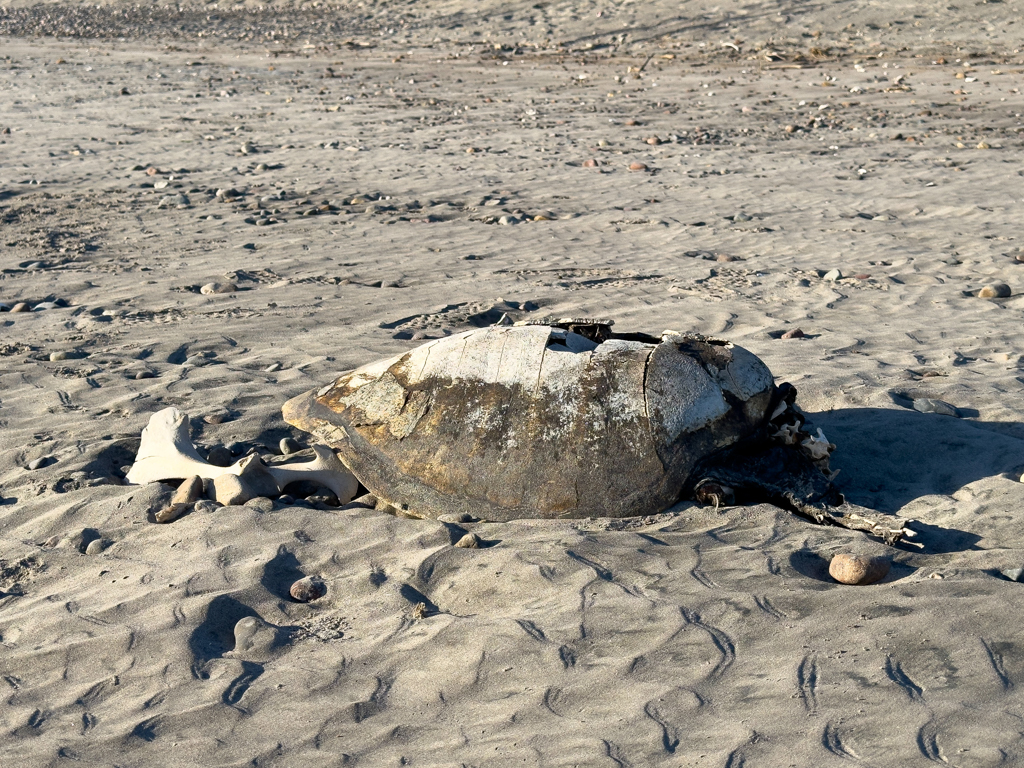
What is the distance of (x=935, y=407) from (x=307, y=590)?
3096 millimetres

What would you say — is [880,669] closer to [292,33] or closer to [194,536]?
[194,536]

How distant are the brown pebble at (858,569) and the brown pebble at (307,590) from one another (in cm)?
165

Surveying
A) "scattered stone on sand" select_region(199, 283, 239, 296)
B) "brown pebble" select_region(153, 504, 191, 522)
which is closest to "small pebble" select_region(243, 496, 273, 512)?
"brown pebble" select_region(153, 504, 191, 522)

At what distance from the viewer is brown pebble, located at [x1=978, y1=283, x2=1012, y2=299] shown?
21.4 ft

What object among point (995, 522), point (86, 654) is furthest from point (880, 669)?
point (86, 654)

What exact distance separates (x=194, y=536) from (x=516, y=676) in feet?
4.60

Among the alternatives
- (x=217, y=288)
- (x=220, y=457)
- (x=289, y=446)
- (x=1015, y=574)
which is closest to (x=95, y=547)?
(x=220, y=457)

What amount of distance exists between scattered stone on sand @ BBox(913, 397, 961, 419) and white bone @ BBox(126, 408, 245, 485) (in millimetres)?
3106

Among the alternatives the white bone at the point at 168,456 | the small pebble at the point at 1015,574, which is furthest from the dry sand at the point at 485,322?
the white bone at the point at 168,456

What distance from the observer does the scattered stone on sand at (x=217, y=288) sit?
6.61m

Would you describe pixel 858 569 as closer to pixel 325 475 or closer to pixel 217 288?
pixel 325 475

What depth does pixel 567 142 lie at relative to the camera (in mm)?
11195

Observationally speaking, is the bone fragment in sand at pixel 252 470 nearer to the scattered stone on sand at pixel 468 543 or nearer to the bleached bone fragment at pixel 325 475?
the bleached bone fragment at pixel 325 475

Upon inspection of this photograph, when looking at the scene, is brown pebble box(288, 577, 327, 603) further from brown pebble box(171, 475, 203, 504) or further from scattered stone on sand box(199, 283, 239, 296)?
scattered stone on sand box(199, 283, 239, 296)
